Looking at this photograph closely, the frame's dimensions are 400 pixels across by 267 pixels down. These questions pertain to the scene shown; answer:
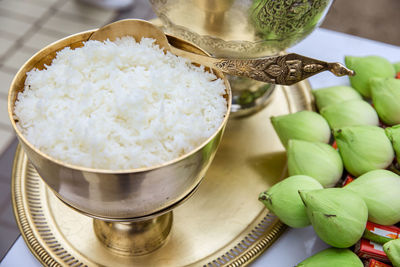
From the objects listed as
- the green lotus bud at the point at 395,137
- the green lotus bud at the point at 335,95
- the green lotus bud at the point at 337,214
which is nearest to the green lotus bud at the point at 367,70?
the green lotus bud at the point at 335,95

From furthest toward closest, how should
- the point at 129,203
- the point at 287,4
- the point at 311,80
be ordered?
the point at 311,80, the point at 287,4, the point at 129,203

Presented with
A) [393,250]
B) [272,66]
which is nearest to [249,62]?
[272,66]

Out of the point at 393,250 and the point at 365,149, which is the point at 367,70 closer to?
the point at 365,149

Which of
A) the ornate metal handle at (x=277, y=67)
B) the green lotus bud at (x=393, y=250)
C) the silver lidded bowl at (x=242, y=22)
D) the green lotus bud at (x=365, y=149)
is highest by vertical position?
the silver lidded bowl at (x=242, y=22)

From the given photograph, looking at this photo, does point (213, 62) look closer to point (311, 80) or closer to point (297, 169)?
point (297, 169)

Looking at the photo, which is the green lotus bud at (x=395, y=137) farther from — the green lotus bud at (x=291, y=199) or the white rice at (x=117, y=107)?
the white rice at (x=117, y=107)

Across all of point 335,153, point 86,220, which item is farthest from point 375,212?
point 86,220

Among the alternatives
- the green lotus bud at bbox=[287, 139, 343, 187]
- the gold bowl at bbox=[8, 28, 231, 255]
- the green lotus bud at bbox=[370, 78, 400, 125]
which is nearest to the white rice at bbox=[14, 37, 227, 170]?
the gold bowl at bbox=[8, 28, 231, 255]
